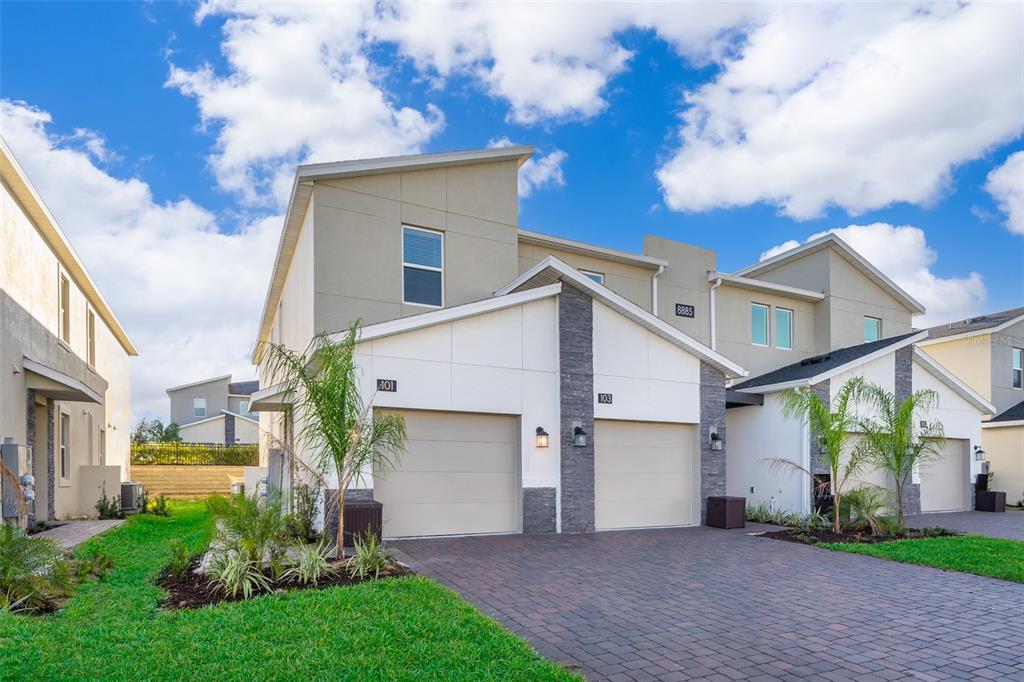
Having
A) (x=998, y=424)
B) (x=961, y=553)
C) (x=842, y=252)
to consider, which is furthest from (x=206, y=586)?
(x=998, y=424)

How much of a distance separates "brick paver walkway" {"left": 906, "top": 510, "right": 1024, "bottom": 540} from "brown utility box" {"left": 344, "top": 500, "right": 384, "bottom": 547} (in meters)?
12.1

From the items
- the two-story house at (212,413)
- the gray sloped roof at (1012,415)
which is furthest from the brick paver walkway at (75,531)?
the gray sloped roof at (1012,415)

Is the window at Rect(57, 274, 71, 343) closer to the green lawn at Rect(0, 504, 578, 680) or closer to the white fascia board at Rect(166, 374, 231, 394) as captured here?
the green lawn at Rect(0, 504, 578, 680)

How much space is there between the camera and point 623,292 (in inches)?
691

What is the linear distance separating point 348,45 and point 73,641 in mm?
11412

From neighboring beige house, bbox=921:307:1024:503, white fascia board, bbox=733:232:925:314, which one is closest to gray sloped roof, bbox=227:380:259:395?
white fascia board, bbox=733:232:925:314

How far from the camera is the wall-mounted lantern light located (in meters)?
14.4

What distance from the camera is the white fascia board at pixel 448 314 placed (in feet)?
35.5

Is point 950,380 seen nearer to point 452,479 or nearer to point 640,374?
point 640,374

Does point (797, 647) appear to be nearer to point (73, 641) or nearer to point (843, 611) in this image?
point (843, 611)

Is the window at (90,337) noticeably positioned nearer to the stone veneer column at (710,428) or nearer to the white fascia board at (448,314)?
the white fascia board at (448,314)

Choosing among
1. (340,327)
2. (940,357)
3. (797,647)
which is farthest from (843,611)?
(940,357)

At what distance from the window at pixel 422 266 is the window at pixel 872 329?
15214 mm

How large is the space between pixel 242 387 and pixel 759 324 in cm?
3767
